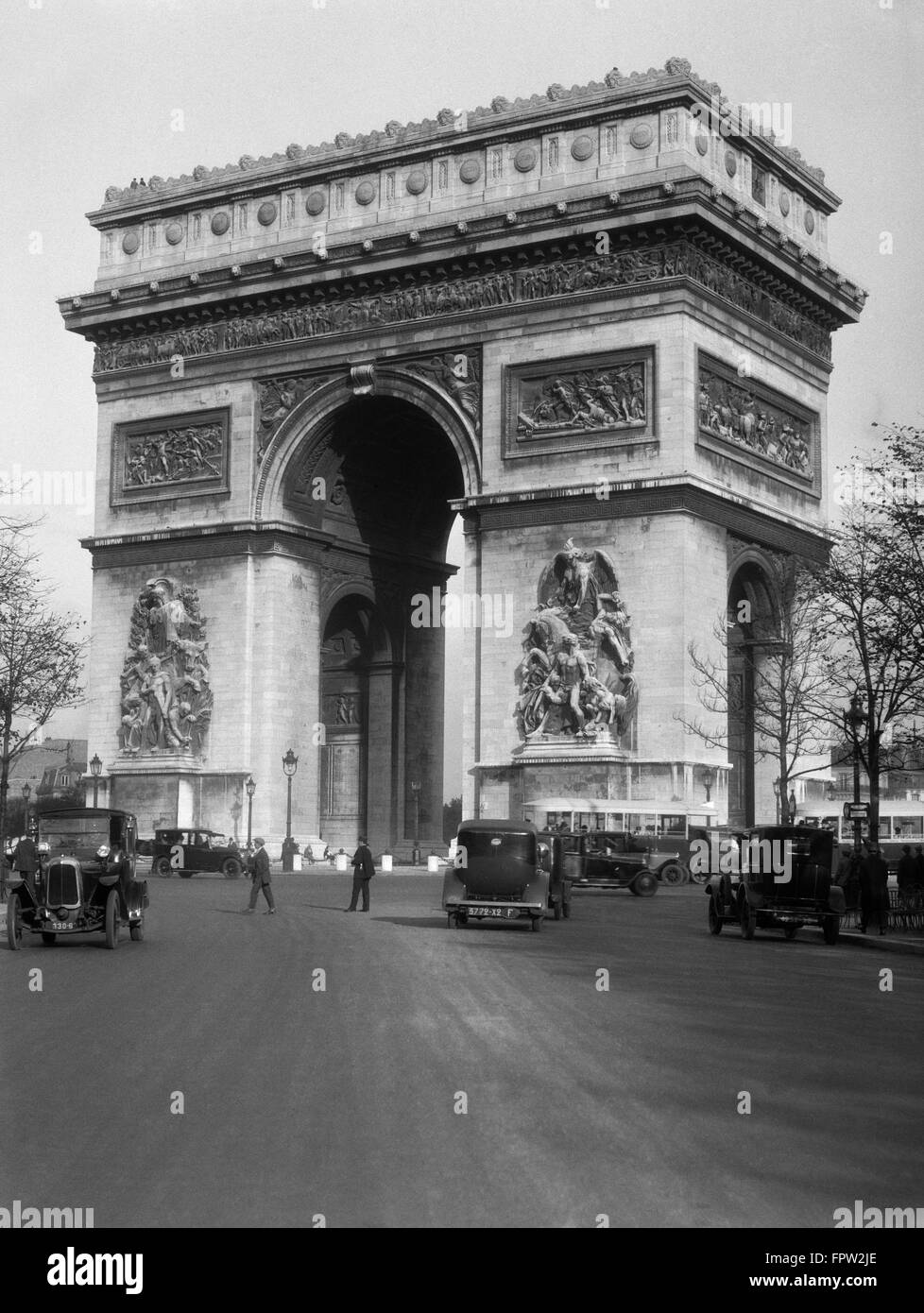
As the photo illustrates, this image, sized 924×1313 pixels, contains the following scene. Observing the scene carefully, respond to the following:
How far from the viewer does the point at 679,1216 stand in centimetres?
804

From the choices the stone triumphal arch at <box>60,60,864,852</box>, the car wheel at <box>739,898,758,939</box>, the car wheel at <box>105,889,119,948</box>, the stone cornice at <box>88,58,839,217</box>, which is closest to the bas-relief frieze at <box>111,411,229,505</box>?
the stone triumphal arch at <box>60,60,864,852</box>

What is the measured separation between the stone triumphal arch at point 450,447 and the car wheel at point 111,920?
2321 cm

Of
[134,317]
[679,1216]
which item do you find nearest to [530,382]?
[134,317]

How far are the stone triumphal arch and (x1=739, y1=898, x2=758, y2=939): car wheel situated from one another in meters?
16.8

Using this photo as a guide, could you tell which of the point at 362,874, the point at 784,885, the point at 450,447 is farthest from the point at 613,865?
the point at 450,447

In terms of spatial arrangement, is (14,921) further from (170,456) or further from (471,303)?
(170,456)

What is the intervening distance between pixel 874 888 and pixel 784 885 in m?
2.42

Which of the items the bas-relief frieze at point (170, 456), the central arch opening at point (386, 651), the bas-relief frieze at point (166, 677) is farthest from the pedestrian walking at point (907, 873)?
the bas-relief frieze at point (170, 456)

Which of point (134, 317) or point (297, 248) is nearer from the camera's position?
point (297, 248)

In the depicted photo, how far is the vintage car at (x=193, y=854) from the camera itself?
50.9 metres

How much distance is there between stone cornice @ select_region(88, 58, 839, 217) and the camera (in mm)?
47281

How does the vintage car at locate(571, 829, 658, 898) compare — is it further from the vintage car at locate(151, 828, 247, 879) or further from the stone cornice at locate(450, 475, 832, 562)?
the vintage car at locate(151, 828, 247, 879)
